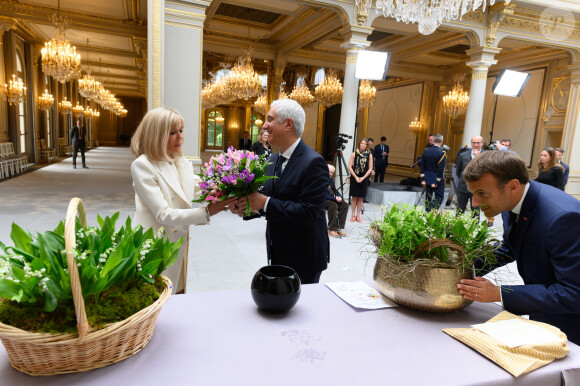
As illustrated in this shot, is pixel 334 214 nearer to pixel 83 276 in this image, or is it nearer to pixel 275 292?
pixel 275 292

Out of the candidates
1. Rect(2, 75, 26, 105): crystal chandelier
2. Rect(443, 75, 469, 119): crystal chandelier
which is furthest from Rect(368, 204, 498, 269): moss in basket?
Rect(2, 75, 26, 105): crystal chandelier

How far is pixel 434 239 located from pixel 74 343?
1.01m

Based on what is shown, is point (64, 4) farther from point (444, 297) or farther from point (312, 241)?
point (444, 297)

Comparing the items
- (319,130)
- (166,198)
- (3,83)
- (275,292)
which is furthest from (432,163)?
(3,83)

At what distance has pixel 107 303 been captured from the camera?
2.92ft

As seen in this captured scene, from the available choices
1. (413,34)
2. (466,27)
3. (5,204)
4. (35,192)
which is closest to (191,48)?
(5,204)

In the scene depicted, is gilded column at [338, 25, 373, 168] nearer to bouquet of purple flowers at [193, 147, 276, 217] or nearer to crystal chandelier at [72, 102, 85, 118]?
bouquet of purple flowers at [193, 147, 276, 217]

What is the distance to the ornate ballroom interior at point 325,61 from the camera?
18.9ft

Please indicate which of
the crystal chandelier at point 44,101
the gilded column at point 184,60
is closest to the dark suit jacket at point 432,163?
the gilded column at point 184,60

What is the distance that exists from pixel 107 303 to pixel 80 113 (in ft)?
72.3

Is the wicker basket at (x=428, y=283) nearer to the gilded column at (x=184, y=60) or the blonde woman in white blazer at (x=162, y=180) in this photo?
the blonde woman in white blazer at (x=162, y=180)

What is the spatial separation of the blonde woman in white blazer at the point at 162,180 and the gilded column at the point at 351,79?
5821mm

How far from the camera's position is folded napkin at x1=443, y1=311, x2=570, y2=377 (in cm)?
97

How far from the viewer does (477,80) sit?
27.6ft
